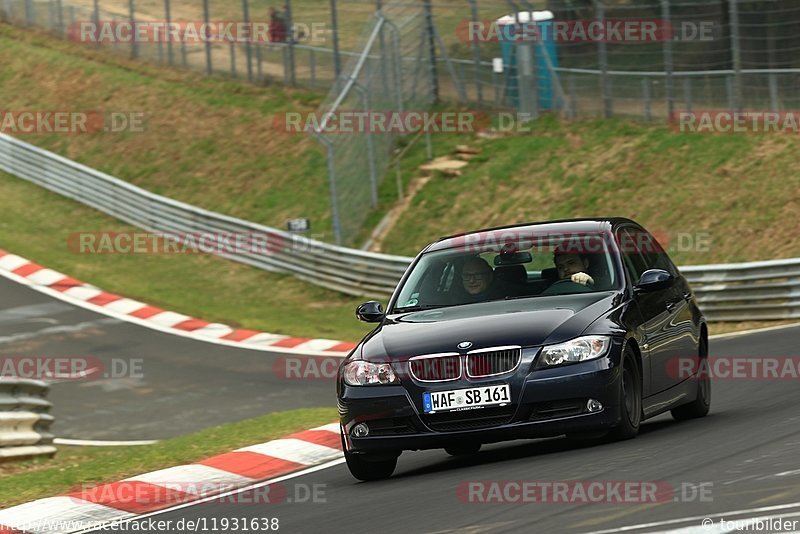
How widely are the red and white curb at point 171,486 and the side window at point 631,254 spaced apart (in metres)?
2.52

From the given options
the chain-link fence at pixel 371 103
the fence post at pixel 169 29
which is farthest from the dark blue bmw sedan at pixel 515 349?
the fence post at pixel 169 29

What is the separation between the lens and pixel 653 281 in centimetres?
991

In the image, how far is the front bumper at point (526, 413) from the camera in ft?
29.2

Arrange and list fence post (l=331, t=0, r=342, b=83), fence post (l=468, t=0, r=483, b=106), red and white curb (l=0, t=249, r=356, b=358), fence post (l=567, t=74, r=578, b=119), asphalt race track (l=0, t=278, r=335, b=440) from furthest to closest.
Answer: fence post (l=331, t=0, r=342, b=83) → fence post (l=468, t=0, r=483, b=106) → fence post (l=567, t=74, r=578, b=119) → red and white curb (l=0, t=249, r=356, b=358) → asphalt race track (l=0, t=278, r=335, b=440)

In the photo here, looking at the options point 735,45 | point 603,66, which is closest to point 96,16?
point 603,66

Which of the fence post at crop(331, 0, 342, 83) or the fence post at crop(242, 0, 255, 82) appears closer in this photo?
the fence post at crop(331, 0, 342, 83)

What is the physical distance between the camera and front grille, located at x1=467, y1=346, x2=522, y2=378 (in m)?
8.95

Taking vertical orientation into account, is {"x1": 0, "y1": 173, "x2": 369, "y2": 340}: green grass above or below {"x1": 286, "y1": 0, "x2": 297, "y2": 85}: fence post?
below

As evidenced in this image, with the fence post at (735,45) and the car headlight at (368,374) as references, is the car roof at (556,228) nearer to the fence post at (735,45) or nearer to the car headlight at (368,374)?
the car headlight at (368,374)

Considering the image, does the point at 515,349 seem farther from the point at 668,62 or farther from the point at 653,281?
the point at 668,62

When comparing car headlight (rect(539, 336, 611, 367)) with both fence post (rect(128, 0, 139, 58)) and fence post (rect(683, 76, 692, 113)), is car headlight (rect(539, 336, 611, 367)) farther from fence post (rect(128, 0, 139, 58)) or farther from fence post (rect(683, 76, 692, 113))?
fence post (rect(128, 0, 139, 58))

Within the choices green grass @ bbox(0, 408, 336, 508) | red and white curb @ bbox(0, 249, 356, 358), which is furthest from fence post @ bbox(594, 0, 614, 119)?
green grass @ bbox(0, 408, 336, 508)

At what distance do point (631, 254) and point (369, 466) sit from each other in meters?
2.39

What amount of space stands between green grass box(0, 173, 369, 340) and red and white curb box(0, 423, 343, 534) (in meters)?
11.5
